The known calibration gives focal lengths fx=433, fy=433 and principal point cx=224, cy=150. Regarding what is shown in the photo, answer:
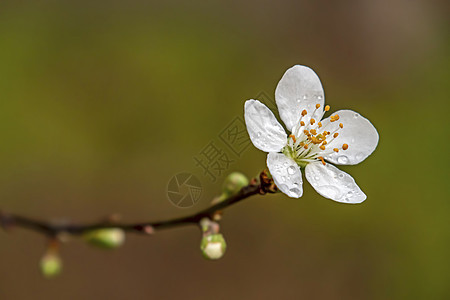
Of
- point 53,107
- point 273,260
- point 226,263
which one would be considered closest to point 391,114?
point 273,260

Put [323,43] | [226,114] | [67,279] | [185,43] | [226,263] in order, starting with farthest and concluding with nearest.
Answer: [323,43], [185,43], [226,114], [226,263], [67,279]

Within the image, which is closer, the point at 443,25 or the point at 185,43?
the point at 185,43

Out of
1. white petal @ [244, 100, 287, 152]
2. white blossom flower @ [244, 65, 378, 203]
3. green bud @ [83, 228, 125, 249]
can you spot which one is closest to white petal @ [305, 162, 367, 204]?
white blossom flower @ [244, 65, 378, 203]

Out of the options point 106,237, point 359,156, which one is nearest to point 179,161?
point 106,237

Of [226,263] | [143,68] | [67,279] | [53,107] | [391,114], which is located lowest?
[67,279]

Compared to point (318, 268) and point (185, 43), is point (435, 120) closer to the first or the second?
point (318, 268)

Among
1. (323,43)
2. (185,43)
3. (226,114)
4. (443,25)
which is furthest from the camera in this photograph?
(443,25)

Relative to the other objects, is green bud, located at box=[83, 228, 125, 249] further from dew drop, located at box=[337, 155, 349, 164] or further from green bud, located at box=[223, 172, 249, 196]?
dew drop, located at box=[337, 155, 349, 164]
